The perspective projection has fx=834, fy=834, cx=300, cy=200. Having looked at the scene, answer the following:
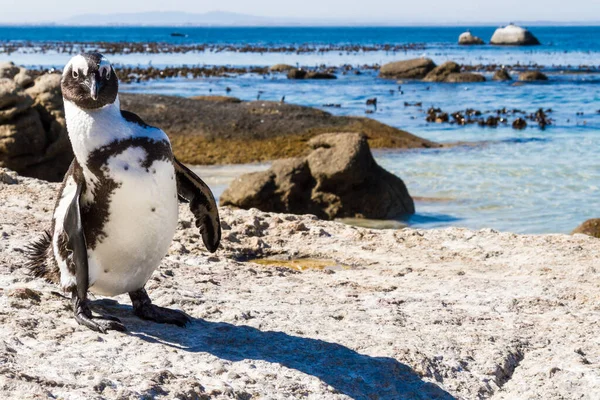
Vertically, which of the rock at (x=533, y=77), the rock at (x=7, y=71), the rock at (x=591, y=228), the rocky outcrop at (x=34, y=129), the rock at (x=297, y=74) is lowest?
the rock at (x=297, y=74)

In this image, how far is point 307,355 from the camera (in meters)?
3.80

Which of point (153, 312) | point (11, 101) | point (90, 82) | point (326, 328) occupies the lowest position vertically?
point (326, 328)

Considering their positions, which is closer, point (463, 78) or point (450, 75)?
point (463, 78)

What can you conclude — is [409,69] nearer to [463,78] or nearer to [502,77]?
[463,78]

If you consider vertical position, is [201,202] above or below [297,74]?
above

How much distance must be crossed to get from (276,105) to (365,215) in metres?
10.2

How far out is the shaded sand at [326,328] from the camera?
3377 millimetres

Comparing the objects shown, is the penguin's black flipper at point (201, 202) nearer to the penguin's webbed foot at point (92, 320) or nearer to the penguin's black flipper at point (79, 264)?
the penguin's black flipper at point (79, 264)

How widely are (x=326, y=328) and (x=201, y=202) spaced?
0.93 meters

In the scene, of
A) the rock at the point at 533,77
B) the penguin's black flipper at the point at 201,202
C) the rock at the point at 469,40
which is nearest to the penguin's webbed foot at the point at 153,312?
the penguin's black flipper at the point at 201,202


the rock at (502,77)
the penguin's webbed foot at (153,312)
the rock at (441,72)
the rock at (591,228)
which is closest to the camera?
the penguin's webbed foot at (153,312)

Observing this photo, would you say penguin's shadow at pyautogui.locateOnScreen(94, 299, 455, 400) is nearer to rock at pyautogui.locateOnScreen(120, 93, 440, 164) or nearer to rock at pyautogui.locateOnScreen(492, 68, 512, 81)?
rock at pyautogui.locateOnScreen(120, 93, 440, 164)

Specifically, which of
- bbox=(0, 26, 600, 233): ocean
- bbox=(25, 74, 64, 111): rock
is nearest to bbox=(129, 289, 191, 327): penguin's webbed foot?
bbox=(0, 26, 600, 233): ocean

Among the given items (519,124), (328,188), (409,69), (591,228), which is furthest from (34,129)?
(409,69)
